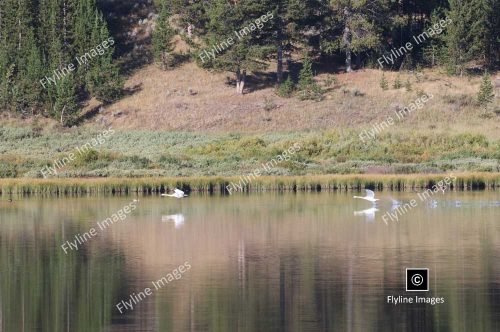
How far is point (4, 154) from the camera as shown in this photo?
2734 inches

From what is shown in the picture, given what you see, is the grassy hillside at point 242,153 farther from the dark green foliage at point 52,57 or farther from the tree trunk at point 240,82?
the tree trunk at point 240,82

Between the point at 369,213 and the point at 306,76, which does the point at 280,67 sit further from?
the point at 369,213

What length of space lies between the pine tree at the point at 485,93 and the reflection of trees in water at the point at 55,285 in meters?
46.0

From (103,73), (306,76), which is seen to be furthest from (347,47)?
(103,73)

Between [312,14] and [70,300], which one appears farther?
[312,14]

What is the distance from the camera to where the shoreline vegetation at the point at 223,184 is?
5047cm

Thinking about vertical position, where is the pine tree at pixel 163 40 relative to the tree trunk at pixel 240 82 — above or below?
above

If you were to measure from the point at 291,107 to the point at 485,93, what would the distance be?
13.0m

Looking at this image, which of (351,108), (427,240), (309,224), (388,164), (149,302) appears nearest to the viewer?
(149,302)

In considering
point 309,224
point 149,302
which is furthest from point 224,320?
point 309,224

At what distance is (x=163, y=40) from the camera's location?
82812 mm

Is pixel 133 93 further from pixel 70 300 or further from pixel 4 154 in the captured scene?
pixel 70 300

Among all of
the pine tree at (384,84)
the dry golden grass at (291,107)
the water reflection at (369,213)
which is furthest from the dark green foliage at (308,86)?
Answer: the water reflection at (369,213)

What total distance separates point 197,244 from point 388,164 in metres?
29.4
